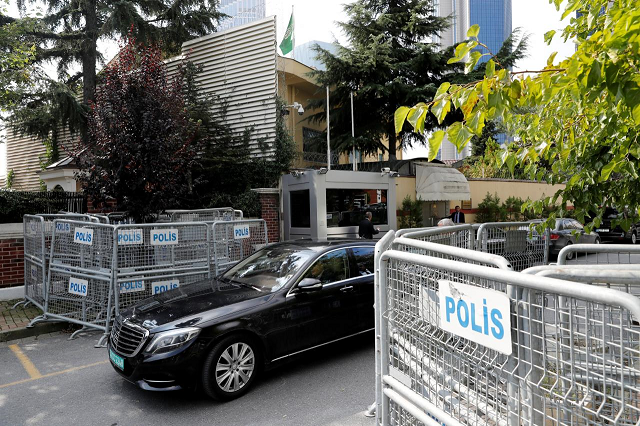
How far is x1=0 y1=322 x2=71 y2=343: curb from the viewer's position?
6914 mm

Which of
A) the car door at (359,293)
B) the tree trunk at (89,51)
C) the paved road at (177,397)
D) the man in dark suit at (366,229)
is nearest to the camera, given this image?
→ the paved road at (177,397)

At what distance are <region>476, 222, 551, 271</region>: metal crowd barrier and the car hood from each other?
2.90 meters

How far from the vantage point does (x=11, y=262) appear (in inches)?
380

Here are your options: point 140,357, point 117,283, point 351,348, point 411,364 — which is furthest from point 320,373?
point 117,283

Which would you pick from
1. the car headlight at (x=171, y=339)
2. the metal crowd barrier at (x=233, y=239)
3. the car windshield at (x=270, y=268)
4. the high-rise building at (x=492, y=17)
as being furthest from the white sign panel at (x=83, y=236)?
the high-rise building at (x=492, y=17)

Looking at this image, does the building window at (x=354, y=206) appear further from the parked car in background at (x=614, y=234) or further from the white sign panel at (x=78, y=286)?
the parked car in background at (x=614, y=234)

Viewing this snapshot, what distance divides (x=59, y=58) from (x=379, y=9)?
13250mm

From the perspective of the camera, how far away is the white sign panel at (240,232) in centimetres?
832

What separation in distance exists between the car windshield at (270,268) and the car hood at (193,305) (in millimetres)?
213

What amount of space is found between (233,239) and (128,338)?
3.76 meters

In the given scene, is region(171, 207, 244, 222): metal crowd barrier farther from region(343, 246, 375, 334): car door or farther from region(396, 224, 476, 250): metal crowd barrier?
region(396, 224, 476, 250): metal crowd barrier

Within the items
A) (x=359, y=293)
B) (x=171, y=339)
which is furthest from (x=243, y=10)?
(x=171, y=339)

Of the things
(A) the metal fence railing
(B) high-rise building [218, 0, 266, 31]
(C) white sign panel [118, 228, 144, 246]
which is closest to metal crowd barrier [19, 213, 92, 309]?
(A) the metal fence railing

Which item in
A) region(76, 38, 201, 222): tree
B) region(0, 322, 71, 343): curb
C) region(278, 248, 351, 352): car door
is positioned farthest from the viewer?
region(76, 38, 201, 222): tree
